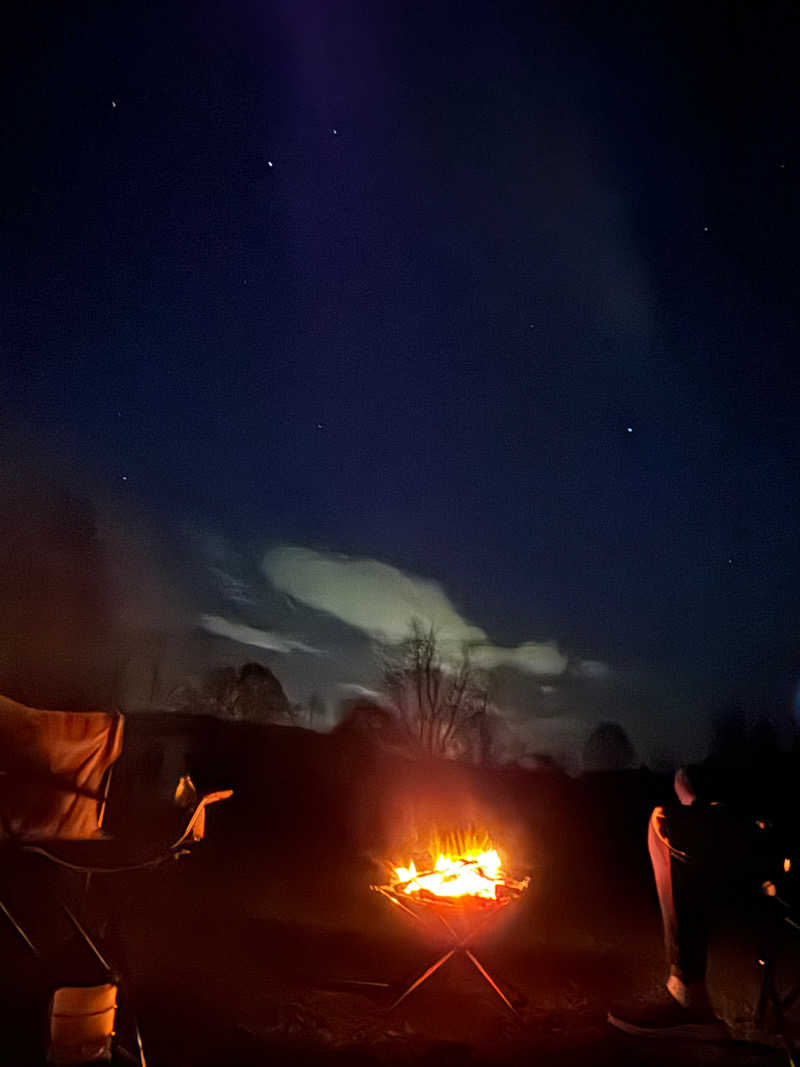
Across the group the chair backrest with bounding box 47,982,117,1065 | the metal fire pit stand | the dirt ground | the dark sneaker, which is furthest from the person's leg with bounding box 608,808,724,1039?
the chair backrest with bounding box 47,982,117,1065

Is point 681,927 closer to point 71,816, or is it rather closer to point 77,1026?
point 77,1026

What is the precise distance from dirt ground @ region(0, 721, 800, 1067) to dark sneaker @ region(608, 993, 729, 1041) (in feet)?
0.29

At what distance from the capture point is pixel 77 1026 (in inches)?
169

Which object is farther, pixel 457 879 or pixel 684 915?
pixel 457 879

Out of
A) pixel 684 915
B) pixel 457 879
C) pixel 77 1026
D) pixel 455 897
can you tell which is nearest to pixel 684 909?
pixel 684 915

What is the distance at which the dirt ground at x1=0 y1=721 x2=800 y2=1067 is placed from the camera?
16.7 ft

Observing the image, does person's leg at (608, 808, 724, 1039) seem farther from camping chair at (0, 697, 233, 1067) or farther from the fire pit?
camping chair at (0, 697, 233, 1067)

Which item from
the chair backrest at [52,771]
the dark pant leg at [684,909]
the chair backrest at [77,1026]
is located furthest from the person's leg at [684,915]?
the chair backrest at [52,771]

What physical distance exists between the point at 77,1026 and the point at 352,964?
11.7ft

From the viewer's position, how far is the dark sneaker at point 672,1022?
5016 mm

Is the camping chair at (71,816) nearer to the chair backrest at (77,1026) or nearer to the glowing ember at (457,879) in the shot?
the chair backrest at (77,1026)

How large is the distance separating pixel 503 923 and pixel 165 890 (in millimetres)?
4234

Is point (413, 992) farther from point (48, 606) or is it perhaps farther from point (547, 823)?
point (48, 606)

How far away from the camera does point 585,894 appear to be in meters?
10.5
